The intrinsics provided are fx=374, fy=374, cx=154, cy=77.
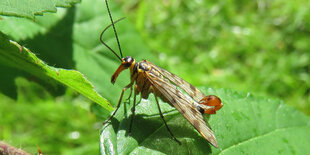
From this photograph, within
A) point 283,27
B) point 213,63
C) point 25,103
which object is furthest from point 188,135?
point 283,27

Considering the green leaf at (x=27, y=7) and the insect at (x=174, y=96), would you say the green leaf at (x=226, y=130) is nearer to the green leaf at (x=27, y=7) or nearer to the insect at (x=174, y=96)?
the insect at (x=174, y=96)

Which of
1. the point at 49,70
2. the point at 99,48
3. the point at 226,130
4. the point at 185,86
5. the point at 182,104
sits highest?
the point at 99,48

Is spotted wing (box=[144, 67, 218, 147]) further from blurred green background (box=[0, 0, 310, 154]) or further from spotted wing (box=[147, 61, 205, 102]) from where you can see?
blurred green background (box=[0, 0, 310, 154])

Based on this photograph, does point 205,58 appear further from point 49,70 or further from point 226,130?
point 49,70

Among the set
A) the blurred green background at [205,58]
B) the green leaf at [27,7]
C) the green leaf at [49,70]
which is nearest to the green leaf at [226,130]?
the green leaf at [49,70]

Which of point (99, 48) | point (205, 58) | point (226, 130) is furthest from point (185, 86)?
point (205, 58)

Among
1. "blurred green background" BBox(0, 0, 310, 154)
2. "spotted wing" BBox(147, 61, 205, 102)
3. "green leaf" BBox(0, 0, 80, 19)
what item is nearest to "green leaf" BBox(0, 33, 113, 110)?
"green leaf" BBox(0, 0, 80, 19)

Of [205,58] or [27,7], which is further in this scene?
[205,58]
